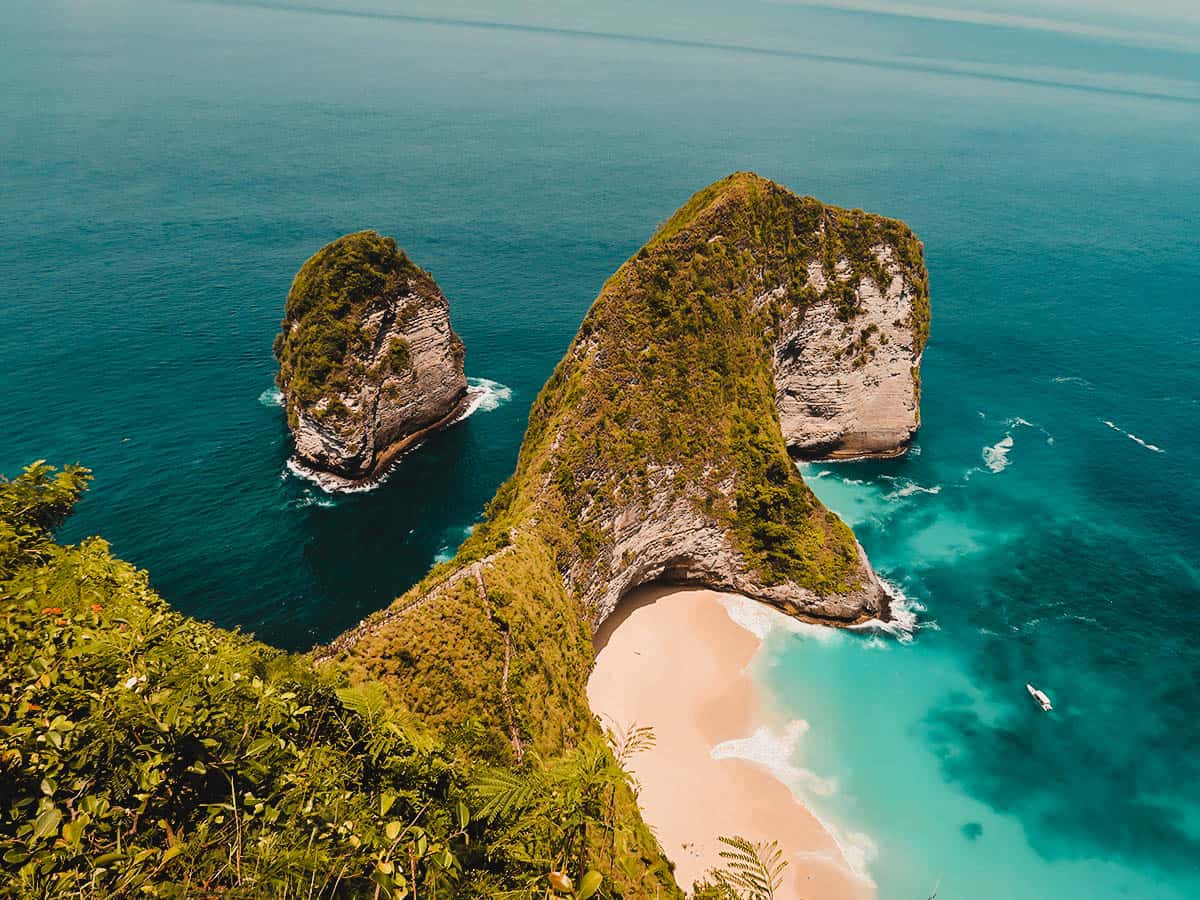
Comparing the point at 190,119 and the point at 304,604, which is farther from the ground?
the point at 190,119

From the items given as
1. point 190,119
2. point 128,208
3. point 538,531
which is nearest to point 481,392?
point 538,531

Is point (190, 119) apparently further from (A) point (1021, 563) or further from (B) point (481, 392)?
(A) point (1021, 563)

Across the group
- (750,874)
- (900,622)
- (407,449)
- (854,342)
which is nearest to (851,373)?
(854,342)

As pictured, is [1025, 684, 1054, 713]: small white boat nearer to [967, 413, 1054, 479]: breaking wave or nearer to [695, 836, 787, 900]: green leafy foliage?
[967, 413, 1054, 479]: breaking wave

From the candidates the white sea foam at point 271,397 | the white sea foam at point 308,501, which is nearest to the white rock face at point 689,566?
the white sea foam at point 308,501

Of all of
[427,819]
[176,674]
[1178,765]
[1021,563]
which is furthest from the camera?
[1021,563]

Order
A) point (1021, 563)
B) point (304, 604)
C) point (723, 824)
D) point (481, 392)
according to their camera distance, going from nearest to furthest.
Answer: point (723, 824) < point (304, 604) < point (1021, 563) < point (481, 392)

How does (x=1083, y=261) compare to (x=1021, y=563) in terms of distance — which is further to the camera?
(x=1083, y=261)
